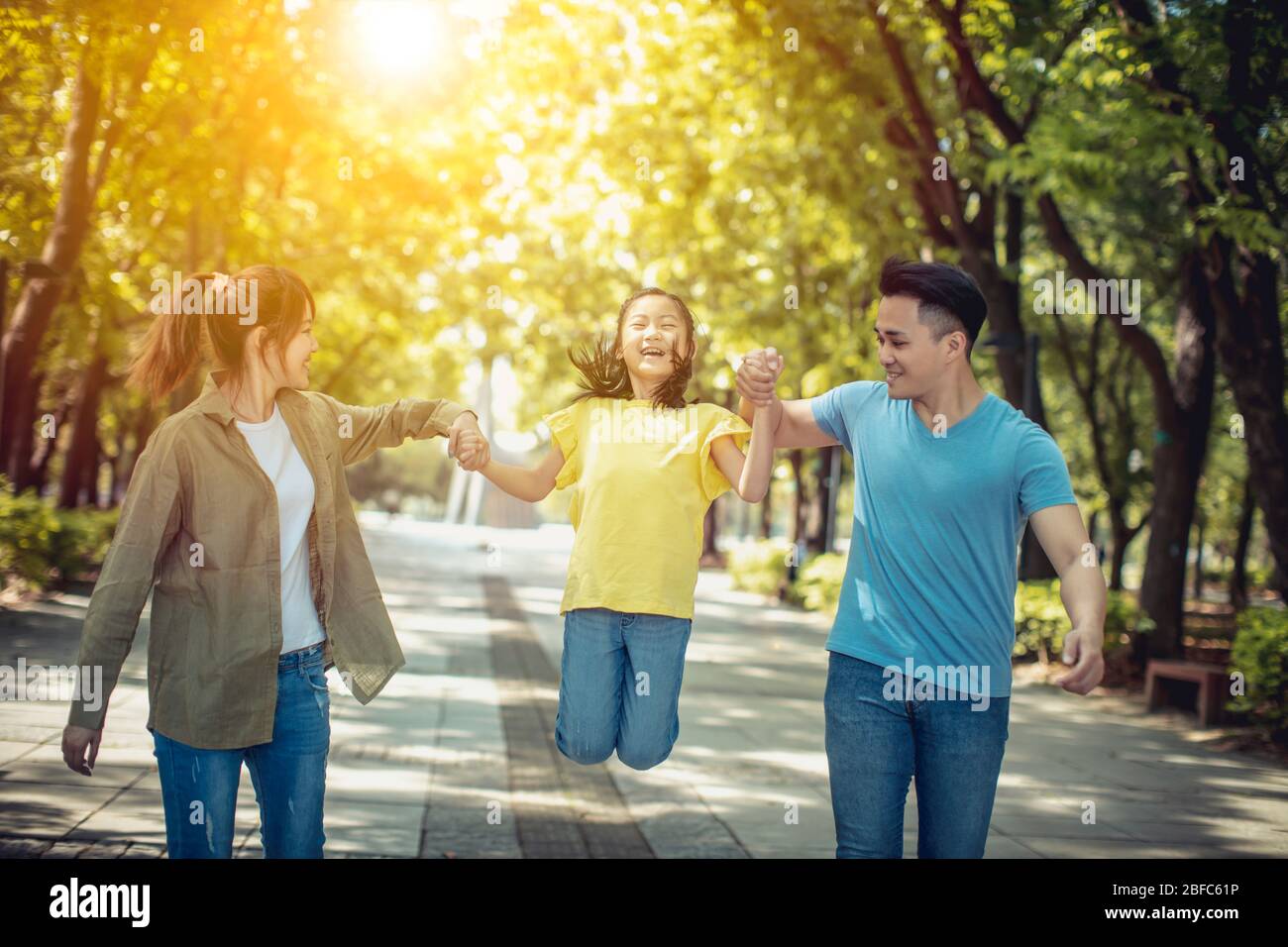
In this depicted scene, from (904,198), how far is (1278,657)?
7.55 metres

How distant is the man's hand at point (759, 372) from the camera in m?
3.42

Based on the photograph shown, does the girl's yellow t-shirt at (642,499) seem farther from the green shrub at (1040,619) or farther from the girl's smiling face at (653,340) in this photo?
the green shrub at (1040,619)

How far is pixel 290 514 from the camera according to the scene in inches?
130

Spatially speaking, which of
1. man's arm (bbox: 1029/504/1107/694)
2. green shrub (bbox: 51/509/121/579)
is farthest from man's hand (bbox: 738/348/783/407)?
green shrub (bbox: 51/509/121/579)

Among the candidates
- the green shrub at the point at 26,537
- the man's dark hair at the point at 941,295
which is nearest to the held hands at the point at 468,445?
the man's dark hair at the point at 941,295

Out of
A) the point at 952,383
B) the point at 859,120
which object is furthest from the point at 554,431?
the point at 859,120

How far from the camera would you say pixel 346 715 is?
9453 millimetres

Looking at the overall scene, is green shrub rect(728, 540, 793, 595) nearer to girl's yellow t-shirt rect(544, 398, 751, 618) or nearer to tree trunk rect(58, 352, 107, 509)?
tree trunk rect(58, 352, 107, 509)

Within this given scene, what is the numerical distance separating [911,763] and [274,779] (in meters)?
1.66

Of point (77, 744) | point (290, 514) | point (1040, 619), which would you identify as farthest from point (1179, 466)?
point (77, 744)

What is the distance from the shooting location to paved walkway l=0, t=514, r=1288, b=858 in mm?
6074

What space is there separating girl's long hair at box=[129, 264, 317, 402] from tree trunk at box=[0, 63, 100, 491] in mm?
8455
